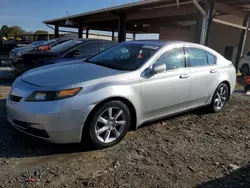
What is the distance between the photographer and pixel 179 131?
4156 millimetres

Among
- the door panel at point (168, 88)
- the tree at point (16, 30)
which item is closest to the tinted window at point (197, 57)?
the door panel at point (168, 88)

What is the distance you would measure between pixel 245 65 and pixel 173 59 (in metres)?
9.46

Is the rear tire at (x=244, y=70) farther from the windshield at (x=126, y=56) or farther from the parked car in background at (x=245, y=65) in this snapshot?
the windshield at (x=126, y=56)

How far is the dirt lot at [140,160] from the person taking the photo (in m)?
2.66

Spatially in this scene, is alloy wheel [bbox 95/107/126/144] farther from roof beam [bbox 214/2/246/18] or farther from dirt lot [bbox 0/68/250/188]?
roof beam [bbox 214/2/246/18]

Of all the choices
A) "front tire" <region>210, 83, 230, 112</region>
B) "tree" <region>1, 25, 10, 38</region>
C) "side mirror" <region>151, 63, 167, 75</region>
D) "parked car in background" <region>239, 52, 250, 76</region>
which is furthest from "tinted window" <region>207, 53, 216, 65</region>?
"tree" <region>1, 25, 10, 38</region>

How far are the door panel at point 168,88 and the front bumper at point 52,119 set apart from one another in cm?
104

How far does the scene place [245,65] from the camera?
12070 mm

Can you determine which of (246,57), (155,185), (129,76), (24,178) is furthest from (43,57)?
(246,57)

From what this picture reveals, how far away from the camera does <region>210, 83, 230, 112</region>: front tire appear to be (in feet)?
16.7

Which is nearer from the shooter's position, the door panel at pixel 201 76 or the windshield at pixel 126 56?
the windshield at pixel 126 56

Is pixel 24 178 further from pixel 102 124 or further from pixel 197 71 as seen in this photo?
pixel 197 71

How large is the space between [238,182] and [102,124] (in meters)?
1.77

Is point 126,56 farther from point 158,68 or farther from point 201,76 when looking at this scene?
→ point 201,76
